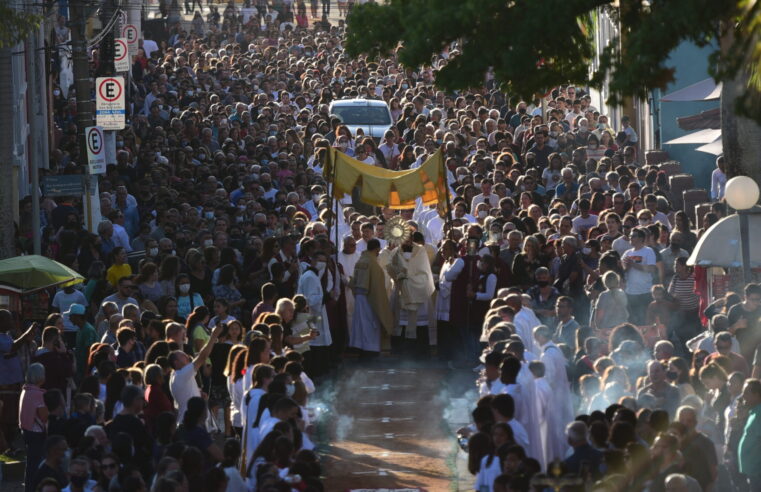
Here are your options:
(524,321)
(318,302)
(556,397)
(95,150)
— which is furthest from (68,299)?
(556,397)

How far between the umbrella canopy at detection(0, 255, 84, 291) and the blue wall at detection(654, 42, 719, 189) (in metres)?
18.2

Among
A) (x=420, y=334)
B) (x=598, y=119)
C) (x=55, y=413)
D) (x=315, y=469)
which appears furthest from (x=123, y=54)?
(x=315, y=469)

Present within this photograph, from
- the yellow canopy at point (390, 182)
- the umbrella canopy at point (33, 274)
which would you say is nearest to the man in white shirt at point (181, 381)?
the umbrella canopy at point (33, 274)

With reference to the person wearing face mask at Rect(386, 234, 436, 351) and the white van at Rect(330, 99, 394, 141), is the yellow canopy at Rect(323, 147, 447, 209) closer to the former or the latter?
the person wearing face mask at Rect(386, 234, 436, 351)

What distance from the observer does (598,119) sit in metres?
34.4

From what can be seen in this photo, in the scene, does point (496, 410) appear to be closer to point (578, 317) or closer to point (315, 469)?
point (315, 469)

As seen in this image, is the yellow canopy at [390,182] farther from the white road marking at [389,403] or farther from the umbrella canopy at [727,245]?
the umbrella canopy at [727,245]

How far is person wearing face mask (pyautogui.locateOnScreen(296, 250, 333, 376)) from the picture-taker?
811 inches

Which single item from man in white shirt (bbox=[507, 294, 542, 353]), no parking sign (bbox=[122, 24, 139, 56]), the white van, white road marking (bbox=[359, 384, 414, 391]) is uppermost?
no parking sign (bbox=[122, 24, 139, 56])

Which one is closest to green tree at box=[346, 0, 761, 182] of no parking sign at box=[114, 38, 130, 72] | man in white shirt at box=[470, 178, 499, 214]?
man in white shirt at box=[470, 178, 499, 214]

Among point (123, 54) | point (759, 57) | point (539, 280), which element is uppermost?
point (123, 54)

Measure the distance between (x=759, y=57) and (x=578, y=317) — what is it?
1202 centimetres

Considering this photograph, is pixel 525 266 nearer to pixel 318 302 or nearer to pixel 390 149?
pixel 318 302

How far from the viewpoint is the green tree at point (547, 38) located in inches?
492
